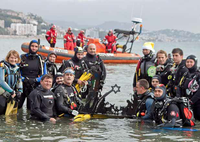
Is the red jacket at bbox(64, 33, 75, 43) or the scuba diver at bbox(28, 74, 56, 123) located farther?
the red jacket at bbox(64, 33, 75, 43)

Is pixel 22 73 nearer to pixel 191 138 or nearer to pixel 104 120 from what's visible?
pixel 104 120

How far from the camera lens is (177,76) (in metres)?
6.93

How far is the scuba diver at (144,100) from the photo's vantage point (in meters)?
→ 6.43

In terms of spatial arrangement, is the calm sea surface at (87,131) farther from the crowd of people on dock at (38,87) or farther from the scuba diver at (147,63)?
the scuba diver at (147,63)

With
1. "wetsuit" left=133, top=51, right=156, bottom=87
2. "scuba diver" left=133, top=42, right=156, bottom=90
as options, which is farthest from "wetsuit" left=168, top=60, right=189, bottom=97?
"wetsuit" left=133, top=51, right=156, bottom=87

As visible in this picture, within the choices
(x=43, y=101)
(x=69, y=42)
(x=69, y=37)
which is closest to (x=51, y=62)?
(x=43, y=101)

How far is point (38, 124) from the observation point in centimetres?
659

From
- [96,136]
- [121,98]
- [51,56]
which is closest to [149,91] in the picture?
[96,136]

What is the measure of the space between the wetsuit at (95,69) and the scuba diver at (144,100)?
6.71ft

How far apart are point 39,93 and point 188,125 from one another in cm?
265

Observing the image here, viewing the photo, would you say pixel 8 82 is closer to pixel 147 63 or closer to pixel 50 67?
pixel 50 67

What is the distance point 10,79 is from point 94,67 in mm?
2288

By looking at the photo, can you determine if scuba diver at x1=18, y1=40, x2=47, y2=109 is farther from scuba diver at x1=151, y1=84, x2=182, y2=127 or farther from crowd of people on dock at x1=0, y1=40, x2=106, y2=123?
→ scuba diver at x1=151, y1=84, x2=182, y2=127

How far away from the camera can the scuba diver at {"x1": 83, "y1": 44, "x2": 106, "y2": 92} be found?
8602 mm
